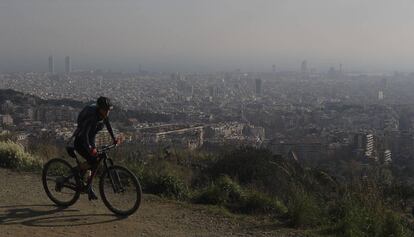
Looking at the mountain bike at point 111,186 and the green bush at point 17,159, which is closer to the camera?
the mountain bike at point 111,186

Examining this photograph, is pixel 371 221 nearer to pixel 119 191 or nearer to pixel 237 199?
pixel 237 199

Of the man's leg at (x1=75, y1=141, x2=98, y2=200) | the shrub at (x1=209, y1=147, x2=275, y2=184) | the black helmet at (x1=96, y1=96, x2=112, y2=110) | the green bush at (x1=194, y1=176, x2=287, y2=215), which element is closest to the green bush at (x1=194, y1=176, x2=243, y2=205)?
the green bush at (x1=194, y1=176, x2=287, y2=215)

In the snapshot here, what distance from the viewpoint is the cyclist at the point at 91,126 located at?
6.24 m

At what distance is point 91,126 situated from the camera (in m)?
6.30

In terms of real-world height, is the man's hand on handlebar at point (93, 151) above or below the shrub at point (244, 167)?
above

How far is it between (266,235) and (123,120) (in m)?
21.7

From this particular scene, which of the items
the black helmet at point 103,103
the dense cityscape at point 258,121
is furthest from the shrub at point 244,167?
the dense cityscape at point 258,121

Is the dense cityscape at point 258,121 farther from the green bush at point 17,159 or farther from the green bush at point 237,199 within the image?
the green bush at point 237,199

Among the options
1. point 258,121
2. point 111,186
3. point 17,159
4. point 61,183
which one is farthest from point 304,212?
point 258,121

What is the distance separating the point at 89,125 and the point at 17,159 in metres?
3.71

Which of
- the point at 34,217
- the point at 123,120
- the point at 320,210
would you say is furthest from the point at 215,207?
the point at 123,120

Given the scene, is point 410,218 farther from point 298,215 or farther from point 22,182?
point 22,182

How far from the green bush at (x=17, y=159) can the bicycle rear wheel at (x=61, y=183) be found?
7.10 feet

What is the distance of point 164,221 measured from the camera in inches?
247
